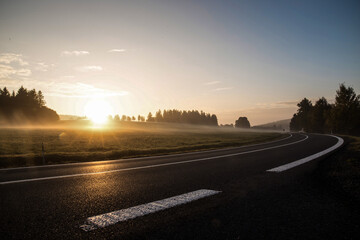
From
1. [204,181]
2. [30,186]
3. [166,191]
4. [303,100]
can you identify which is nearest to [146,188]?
[166,191]

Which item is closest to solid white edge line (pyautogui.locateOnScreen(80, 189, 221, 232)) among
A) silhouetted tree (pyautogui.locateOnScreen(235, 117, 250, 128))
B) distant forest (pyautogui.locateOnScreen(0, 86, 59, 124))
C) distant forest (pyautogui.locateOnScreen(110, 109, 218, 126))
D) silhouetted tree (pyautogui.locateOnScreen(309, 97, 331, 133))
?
silhouetted tree (pyautogui.locateOnScreen(309, 97, 331, 133))

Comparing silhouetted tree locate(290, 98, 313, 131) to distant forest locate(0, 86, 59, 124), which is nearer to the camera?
distant forest locate(0, 86, 59, 124)

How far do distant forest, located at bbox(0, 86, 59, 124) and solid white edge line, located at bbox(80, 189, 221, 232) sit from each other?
86.1 m

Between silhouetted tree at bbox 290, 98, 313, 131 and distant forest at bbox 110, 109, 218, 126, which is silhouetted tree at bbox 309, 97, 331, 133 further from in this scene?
distant forest at bbox 110, 109, 218, 126

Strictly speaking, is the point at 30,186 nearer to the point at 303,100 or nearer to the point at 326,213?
the point at 326,213

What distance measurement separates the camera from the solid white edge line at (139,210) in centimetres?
235

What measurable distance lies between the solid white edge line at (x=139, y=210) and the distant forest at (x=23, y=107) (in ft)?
282

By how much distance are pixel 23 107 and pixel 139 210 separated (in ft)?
309

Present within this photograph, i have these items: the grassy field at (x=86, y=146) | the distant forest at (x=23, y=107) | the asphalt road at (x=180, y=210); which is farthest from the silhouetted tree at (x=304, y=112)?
the distant forest at (x=23, y=107)

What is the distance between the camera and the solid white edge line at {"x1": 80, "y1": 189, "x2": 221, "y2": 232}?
7.70 ft

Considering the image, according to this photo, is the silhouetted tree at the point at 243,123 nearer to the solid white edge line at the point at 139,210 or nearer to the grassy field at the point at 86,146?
the grassy field at the point at 86,146

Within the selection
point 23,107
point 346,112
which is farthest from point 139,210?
point 23,107

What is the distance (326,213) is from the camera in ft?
9.02

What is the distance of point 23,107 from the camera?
254ft
